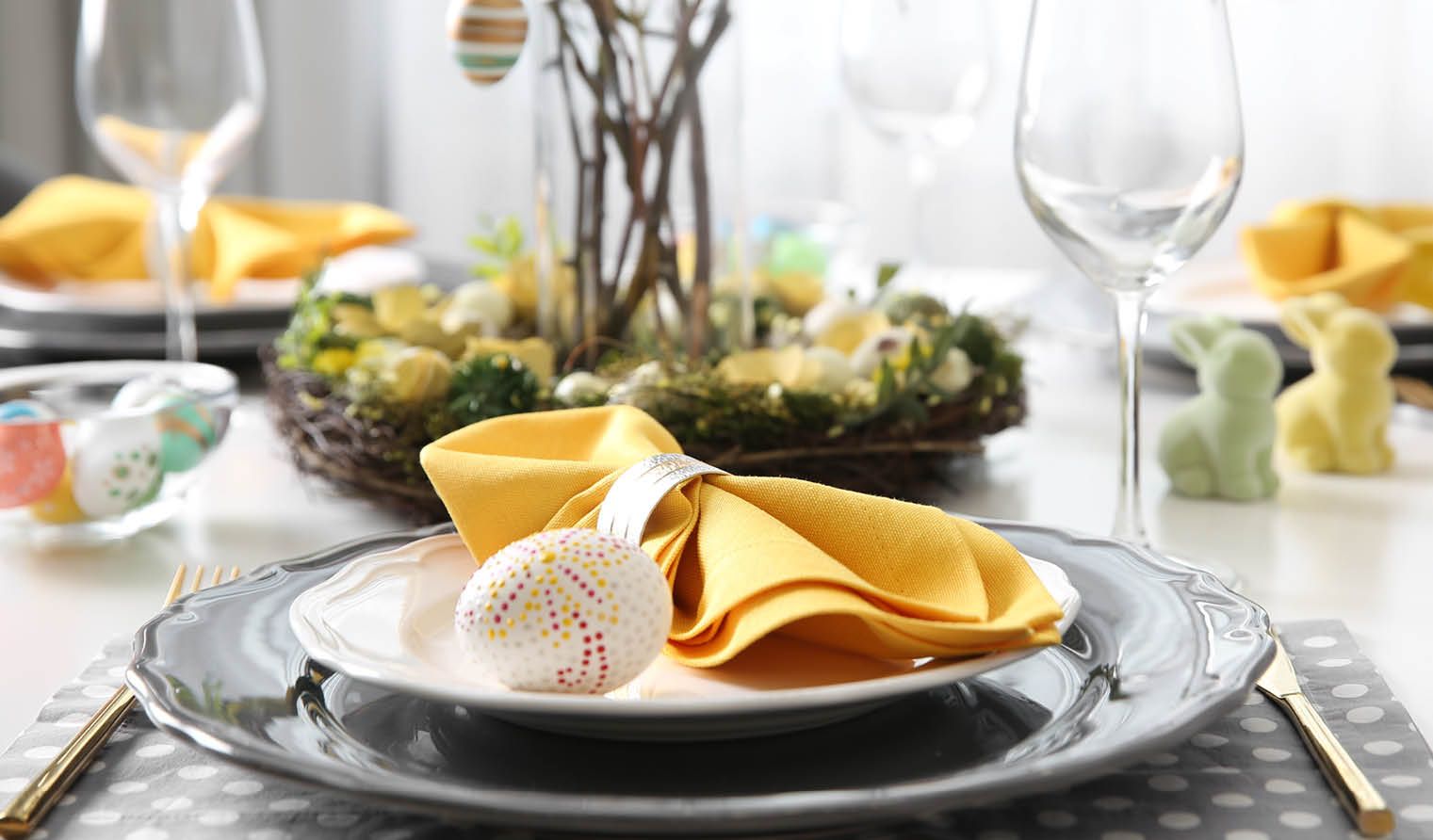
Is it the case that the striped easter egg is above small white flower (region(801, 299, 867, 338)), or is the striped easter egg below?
above

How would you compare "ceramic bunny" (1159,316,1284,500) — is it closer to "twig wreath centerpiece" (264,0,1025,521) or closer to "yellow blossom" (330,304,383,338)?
"twig wreath centerpiece" (264,0,1025,521)

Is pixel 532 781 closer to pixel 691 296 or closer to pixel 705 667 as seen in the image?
pixel 705 667

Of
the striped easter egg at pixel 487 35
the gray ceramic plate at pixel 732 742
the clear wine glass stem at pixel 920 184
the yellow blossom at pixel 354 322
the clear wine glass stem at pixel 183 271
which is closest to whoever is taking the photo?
the gray ceramic plate at pixel 732 742

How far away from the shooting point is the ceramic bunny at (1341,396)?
900mm

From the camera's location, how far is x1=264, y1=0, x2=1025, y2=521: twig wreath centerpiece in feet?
2.61

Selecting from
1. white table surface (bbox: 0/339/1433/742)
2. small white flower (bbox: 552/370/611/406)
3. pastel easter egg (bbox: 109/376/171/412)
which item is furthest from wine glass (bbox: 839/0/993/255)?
pastel easter egg (bbox: 109/376/171/412)

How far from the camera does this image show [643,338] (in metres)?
0.95

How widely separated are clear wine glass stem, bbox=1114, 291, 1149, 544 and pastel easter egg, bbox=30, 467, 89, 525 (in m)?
0.52

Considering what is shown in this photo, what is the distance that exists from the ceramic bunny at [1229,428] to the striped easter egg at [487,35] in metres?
0.43

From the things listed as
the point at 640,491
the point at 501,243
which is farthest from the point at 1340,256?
the point at 640,491

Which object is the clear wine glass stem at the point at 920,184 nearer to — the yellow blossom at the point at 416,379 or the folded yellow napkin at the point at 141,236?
the folded yellow napkin at the point at 141,236

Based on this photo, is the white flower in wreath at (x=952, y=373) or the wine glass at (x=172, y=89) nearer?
the white flower in wreath at (x=952, y=373)

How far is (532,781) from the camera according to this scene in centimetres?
43

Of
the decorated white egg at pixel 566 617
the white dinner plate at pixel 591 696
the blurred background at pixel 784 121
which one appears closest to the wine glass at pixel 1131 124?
the white dinner plate at pixel 591 696
